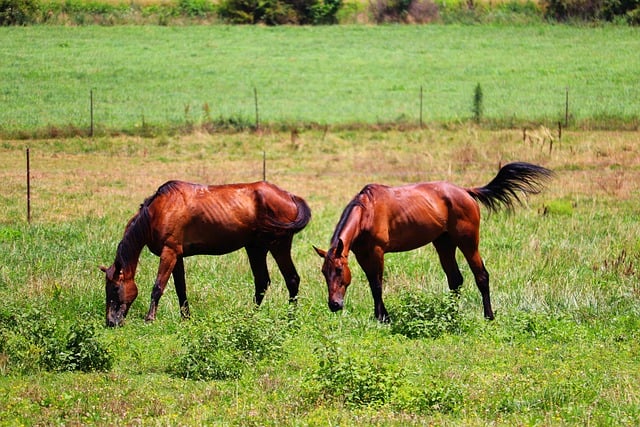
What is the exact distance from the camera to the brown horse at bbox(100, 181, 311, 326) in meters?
13.3

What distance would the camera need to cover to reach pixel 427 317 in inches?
473

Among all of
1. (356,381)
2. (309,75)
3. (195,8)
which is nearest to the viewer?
(356,381)

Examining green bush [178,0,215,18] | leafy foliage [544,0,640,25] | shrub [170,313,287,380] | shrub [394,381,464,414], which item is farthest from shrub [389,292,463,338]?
green bush [178,0,215,18]

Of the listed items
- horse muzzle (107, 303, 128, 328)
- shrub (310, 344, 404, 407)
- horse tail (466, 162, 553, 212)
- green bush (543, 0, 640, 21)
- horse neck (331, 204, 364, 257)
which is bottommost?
horse muzzle (107, 303, 128, 328)

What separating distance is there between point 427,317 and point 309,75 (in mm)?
34877

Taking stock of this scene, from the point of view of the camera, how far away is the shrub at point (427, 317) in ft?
38.7

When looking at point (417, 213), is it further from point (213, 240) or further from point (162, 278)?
point (162, 278)

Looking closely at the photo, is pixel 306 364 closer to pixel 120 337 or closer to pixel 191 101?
pixel 120 337

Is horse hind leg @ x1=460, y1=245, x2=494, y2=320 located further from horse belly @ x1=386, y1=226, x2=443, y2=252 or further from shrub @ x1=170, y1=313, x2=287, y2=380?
shrub @ x1=170, y1=313, x2=287, y2=380

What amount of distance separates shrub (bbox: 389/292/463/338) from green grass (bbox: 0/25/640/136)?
2192 centimetres

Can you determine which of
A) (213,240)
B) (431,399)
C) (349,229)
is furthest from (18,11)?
(431,399)

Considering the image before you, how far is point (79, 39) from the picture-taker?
48.8 m

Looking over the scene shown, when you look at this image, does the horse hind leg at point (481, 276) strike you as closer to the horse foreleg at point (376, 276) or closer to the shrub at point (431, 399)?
the horse foreleg at point (376, 276)

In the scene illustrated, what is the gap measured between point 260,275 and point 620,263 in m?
5.30
